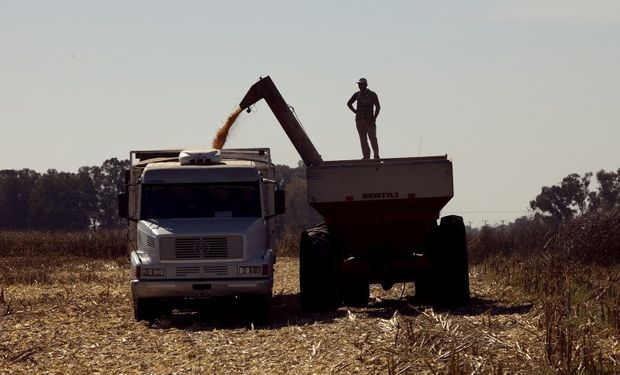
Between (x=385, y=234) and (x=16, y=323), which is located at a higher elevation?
(x=385, y=234)

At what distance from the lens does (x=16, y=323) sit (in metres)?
20.8

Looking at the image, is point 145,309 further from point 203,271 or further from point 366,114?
point 366,114

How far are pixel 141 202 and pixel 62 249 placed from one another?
87.8 feet

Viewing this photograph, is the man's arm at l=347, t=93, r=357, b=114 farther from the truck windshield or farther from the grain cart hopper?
the truck windshield

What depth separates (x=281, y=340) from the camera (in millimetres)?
17078

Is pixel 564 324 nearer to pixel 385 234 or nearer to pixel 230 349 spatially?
pixel 230 349

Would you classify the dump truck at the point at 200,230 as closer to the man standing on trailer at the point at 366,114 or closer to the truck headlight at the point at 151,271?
the truck headlight at the point at 151,271

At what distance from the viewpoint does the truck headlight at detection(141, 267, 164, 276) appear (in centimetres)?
2031

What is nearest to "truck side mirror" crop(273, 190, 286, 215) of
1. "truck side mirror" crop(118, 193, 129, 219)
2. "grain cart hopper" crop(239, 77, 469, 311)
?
"grain cart hopper" crop(239, 77, 469, 311)

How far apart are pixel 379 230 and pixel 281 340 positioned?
5.10 meters

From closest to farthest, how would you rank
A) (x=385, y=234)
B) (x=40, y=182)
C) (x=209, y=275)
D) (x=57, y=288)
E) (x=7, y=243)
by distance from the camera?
1. (x=209, y=275)
2. (x=385, y=234)
3. (x=57, y=288)
4. (x=7, y=243)
5. (x=40, y=182)

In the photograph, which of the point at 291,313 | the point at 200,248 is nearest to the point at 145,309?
the point at 200,248

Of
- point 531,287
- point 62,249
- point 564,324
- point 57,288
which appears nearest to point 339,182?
point 531,287

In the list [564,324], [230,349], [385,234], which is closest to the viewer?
[564,324]
